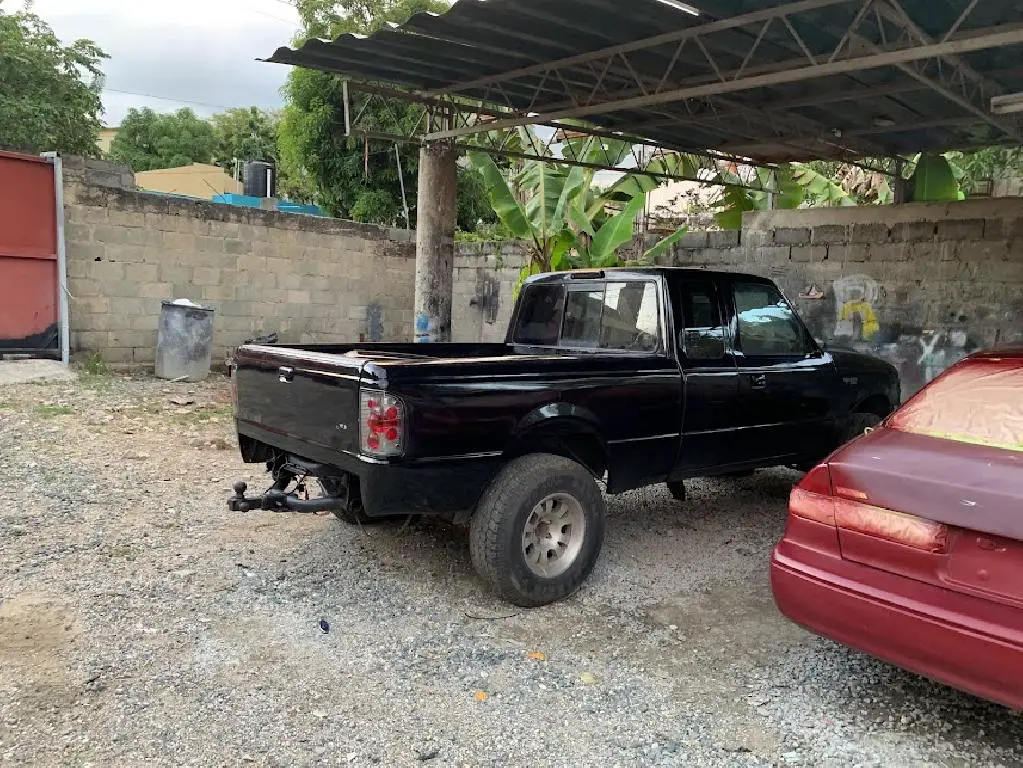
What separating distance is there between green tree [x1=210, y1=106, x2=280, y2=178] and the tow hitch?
3635 centimetres

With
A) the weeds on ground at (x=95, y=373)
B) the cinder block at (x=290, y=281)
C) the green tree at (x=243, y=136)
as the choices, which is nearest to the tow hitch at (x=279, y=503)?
the weeds on ground at (x=95, y=373)

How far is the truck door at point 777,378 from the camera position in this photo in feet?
17.1

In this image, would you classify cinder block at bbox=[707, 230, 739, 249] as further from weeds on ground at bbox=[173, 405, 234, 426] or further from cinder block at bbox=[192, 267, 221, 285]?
cinder block at bbox=[192, 267, 221, 285]

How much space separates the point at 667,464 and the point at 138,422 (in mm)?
5833

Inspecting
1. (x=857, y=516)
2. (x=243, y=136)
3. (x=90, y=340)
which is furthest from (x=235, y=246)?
(x=243, y=136)

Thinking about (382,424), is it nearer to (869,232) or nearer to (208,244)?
(869,232)

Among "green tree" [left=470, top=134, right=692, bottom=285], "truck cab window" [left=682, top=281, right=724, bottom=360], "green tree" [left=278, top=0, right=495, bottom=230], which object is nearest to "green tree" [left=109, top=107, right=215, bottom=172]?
"green tree" [left=278, top=0, right=495, bottom=230]

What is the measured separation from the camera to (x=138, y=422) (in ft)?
26.2

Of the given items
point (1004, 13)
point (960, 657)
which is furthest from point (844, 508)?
point (1004, 13)

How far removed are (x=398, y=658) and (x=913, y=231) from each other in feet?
27.0

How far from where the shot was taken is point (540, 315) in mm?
5789

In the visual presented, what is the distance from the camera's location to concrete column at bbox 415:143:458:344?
9406 mm

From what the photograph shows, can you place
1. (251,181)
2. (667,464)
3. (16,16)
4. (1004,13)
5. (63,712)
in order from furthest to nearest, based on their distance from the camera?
(16,16), (251,181), (1004,13), (667,464), (63,712)

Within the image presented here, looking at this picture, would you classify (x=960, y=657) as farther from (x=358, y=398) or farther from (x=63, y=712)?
(x=63, y=712)
